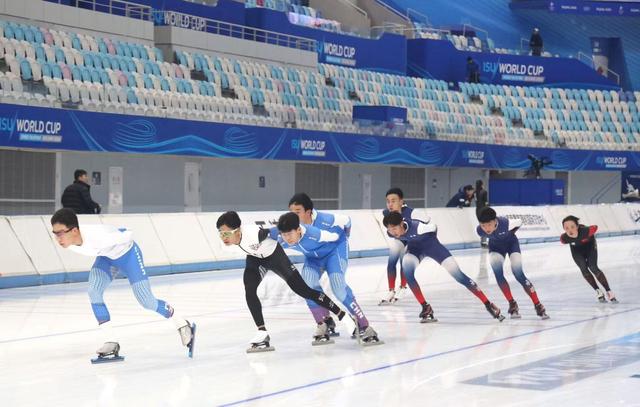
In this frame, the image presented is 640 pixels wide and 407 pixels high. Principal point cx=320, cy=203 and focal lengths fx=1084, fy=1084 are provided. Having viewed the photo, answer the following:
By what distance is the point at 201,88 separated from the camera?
28562mm

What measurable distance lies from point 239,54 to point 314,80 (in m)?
3.46

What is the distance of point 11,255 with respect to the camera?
15.4 meters

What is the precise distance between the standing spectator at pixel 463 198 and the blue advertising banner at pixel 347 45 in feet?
34.7

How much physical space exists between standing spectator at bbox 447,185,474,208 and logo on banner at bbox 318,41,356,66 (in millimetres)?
11691

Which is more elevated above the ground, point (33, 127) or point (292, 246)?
point (33, 127)

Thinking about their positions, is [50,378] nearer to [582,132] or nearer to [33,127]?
[33,127]

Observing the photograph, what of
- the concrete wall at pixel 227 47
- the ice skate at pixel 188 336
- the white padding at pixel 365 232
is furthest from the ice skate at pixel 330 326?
the concrete wall at pixel 227 47

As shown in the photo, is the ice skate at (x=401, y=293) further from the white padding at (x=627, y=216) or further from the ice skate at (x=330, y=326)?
the white padding at (x=627, y=216)

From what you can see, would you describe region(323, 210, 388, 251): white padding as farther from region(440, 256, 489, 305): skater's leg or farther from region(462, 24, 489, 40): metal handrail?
region(462, 24, 489, 40): metal handrail

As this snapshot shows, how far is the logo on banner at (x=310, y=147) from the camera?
2969 centimetres

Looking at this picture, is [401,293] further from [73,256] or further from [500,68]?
[500,68]

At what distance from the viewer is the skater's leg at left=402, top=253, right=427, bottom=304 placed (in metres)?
12.1

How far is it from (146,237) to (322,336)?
810 cm

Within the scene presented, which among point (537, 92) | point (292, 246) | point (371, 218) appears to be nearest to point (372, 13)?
point (537, 92)
